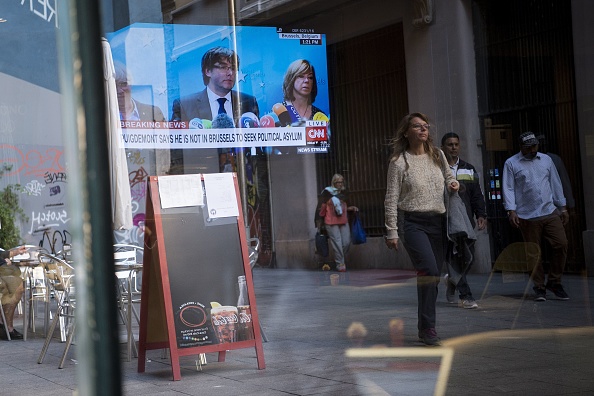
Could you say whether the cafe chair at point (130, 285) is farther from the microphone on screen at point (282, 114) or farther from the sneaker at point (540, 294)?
the sneaker at point (540, 294)

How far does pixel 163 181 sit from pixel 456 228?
1.84 metres

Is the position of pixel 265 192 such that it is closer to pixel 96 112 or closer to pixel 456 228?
pixel 456 228

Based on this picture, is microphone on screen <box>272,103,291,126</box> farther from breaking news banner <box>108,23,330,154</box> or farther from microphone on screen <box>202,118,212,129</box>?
microphone on screen <box>202,118,212,129</box>

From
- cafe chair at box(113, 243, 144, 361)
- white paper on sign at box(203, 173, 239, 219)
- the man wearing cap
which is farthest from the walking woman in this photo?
cafe chair at box(113, 243, 144, 361)

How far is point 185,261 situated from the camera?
16.8 ft

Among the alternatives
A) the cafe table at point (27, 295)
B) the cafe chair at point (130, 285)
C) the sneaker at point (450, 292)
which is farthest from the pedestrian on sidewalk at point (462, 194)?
the cafe table at point (27, 295)

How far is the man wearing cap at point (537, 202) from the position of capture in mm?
5582

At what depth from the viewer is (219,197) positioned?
5.27m

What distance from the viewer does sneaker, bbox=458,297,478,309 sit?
5.88 m

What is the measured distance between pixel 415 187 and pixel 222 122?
1.27 metres

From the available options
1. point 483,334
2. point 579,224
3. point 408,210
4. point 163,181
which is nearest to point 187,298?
point 163,181

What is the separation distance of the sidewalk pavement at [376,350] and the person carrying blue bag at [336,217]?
0.24 metres

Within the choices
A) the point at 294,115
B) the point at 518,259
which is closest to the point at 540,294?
the point at 518,259

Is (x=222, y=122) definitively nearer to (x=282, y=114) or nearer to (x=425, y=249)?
(x=282, y=114)
